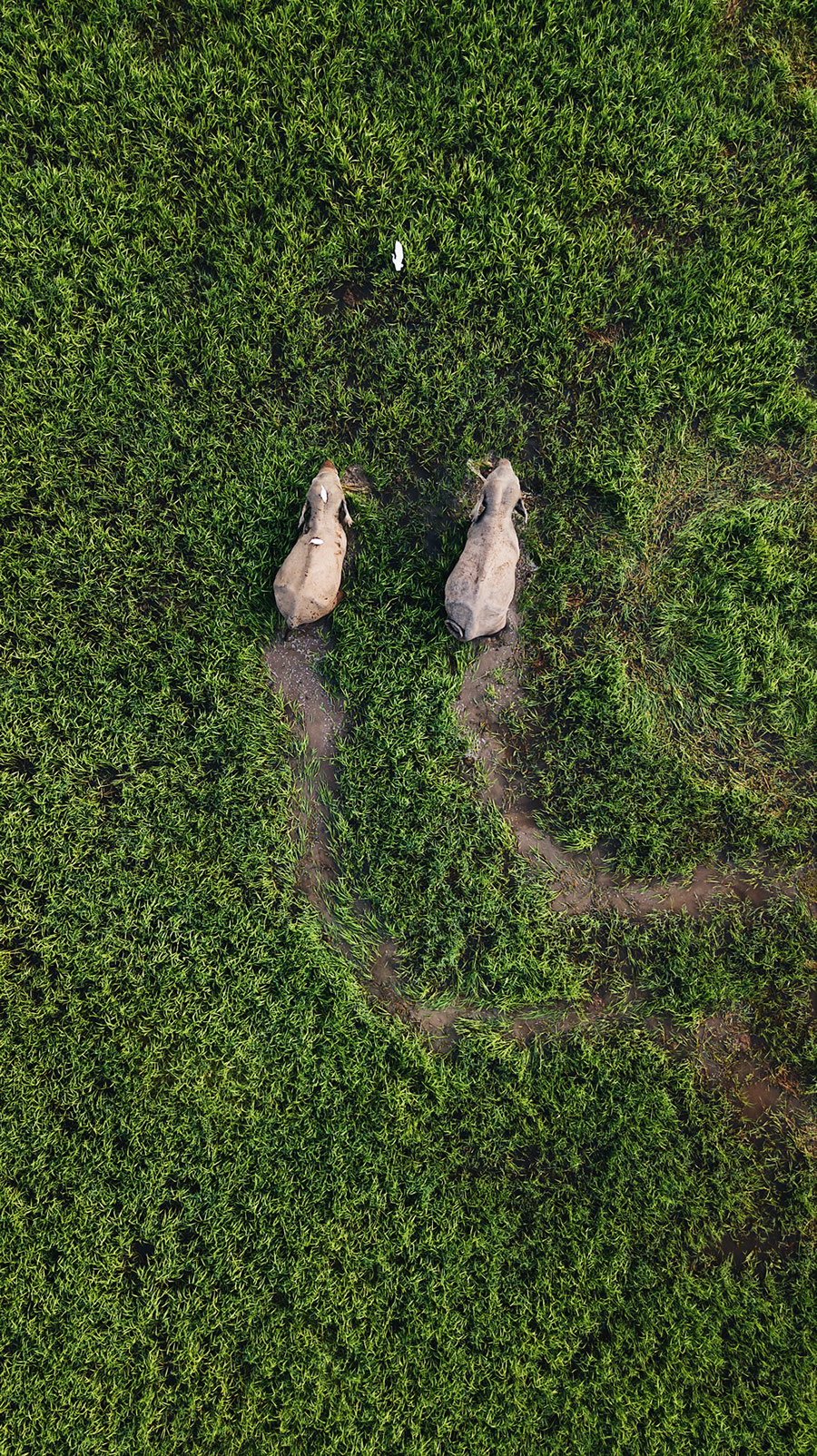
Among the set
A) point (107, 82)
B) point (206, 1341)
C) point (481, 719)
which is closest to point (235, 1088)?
point (206, 1341)

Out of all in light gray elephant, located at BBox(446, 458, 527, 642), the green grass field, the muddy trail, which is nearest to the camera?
light gray elephant, located at BBox(446, 458, 527, 642)

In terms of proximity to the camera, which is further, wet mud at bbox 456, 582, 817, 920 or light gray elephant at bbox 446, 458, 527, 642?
wet mud at bbox 456, 582, 817, 920

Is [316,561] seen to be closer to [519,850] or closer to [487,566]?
[487,566]

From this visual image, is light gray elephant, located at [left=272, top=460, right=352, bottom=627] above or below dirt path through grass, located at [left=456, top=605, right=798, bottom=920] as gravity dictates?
above

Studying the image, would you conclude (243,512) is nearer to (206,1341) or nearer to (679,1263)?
(206,1341)

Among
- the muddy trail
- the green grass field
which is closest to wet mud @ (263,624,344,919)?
the muddy trail

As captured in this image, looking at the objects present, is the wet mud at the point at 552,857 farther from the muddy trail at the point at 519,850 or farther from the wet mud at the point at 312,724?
the wet mud at the point at 312,724

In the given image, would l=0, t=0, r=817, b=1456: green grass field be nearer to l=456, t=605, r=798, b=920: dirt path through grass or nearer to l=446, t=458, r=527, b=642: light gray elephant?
l=456, t=605, r=798, b=920: dirt path through grass
